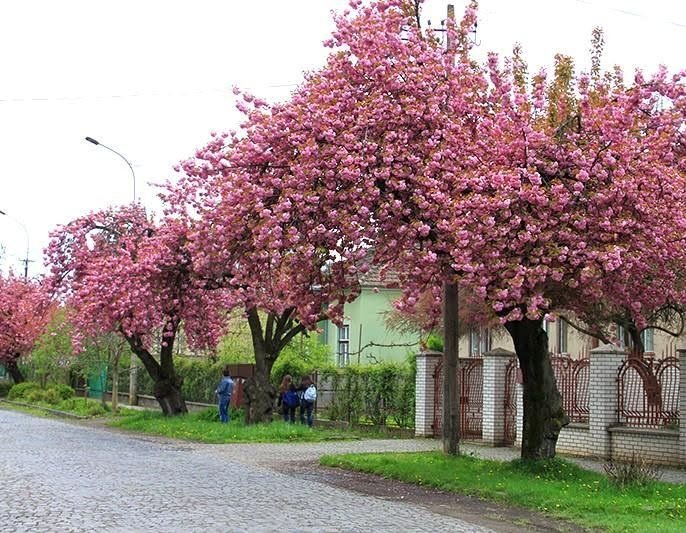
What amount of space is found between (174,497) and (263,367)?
54.5 ft

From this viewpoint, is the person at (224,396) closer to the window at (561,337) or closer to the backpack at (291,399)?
the backpack at (291,399)

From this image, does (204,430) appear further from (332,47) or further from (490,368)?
→ (332,47)

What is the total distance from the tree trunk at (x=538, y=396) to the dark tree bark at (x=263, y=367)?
13.0m

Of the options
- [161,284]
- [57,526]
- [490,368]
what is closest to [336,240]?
[57,526]

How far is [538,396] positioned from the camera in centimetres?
1806

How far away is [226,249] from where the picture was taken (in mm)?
17734

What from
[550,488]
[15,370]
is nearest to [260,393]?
[550,488]

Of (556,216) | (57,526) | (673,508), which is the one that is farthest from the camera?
(556,216)

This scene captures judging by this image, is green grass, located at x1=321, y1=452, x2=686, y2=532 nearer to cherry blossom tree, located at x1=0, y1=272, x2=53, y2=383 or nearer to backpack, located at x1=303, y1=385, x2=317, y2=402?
backpack, located at x1=303, y1=385, x2=317, y2=402

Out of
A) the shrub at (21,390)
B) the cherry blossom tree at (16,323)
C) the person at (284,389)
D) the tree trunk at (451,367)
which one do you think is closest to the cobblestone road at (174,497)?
the tree trunk at (451,367)

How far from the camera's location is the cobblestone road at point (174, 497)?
11719mm

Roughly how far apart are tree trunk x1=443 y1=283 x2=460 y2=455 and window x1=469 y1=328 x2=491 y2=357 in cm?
1868

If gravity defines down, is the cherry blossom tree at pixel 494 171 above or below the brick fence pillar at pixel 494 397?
above

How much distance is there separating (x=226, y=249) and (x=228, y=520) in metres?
6.64
